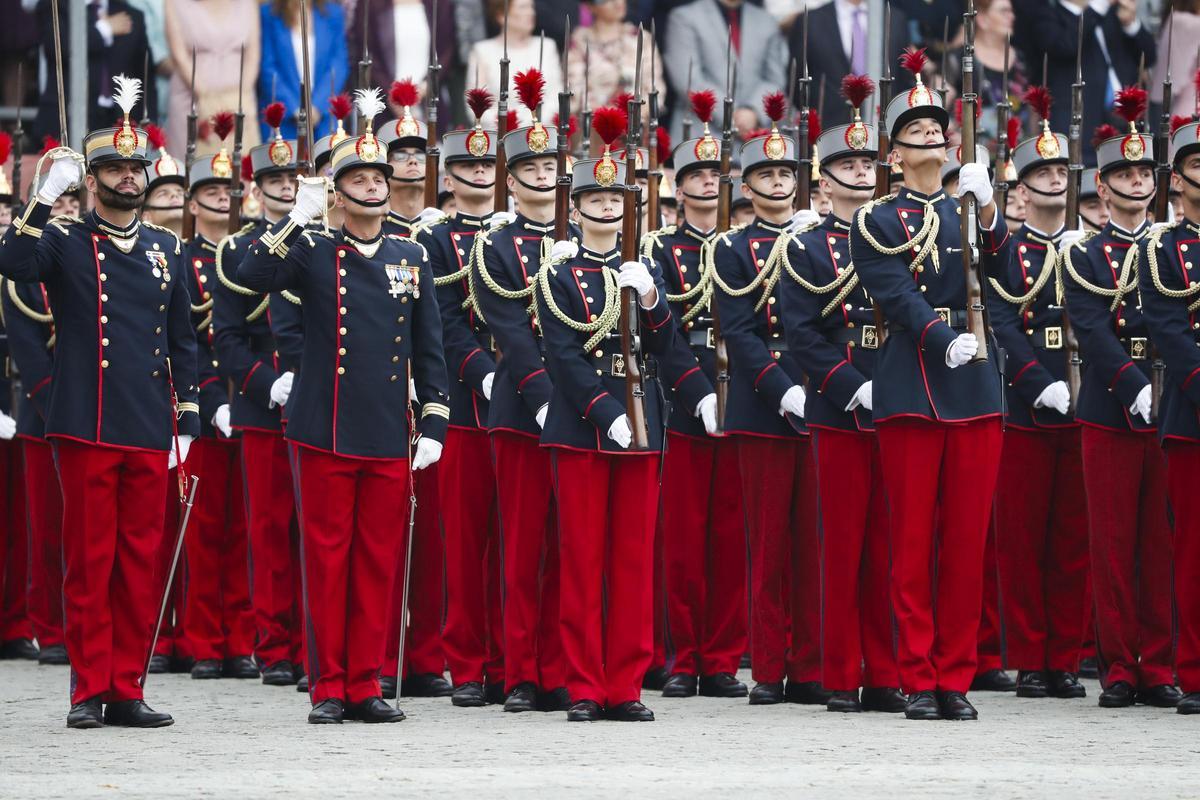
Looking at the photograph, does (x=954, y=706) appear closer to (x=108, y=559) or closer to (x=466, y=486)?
(x=466, y=486)

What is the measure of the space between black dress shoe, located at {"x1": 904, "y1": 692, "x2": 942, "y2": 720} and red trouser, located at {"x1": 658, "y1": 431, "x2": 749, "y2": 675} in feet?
4.64

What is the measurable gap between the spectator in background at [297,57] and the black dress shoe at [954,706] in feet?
26.8

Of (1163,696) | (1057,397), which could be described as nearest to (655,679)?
(1057,397)

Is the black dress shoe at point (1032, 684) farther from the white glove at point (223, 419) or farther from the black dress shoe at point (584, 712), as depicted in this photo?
the white glove at point (223, 419)

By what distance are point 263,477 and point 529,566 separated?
1801 millimetres

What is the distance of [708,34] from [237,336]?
6936 millimetres

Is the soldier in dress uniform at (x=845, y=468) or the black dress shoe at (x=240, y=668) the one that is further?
the black dress shoe at (x=240, y=668)

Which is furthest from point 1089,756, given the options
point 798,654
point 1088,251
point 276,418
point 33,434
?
point 33,434

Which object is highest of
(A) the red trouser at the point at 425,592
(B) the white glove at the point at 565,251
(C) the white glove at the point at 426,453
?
(B) the white glove at the point at 565,251

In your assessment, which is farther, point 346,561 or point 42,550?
point 42,550

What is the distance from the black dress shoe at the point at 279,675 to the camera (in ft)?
35.4

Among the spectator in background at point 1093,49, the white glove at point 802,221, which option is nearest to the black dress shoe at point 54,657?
the white glove at point 802,221

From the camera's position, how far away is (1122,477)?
9.89 meters

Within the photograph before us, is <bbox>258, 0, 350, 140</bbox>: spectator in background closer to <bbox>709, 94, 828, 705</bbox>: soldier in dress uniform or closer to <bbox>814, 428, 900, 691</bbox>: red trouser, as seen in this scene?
<bbox>709, 94, 828, 705</bbox>: soldier in dress uniform
